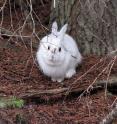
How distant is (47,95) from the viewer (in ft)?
18.8

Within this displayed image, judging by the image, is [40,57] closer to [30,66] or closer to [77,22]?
[30,66]

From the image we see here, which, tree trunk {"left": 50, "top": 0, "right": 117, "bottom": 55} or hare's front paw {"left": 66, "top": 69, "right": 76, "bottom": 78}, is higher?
tree trunk {"left": 50, "top": 0, "right": 117, "bottom": 55}

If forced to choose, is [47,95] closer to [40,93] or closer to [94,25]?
[40,93]

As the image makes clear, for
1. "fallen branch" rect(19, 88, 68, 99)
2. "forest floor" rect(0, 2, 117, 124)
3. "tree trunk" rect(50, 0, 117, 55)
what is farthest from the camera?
"tree trunk" rect(50, 0, 117, 55)

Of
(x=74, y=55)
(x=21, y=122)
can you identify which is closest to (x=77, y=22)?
(x=74, y=55)

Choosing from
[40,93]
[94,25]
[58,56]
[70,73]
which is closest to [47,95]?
[40,93]

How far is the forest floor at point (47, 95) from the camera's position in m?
5.26

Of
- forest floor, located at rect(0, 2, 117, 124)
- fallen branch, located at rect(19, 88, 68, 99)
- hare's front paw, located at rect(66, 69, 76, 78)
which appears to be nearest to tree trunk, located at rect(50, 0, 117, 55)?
forest floor, located at rect(0, 2, 117, 124)

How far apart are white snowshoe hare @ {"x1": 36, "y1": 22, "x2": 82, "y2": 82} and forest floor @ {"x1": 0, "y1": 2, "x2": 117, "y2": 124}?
12 cm

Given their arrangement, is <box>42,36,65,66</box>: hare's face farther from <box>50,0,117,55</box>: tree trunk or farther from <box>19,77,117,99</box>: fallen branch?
<box>50,0,117,55</box>: tree trunk

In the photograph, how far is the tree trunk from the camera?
269 inches

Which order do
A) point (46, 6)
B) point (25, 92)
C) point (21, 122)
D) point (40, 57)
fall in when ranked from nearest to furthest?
point (21, 122), point (25, 92), point (40, 57), point (46, 6)

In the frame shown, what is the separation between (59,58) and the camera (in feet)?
19.8

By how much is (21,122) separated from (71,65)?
162 centimetres
